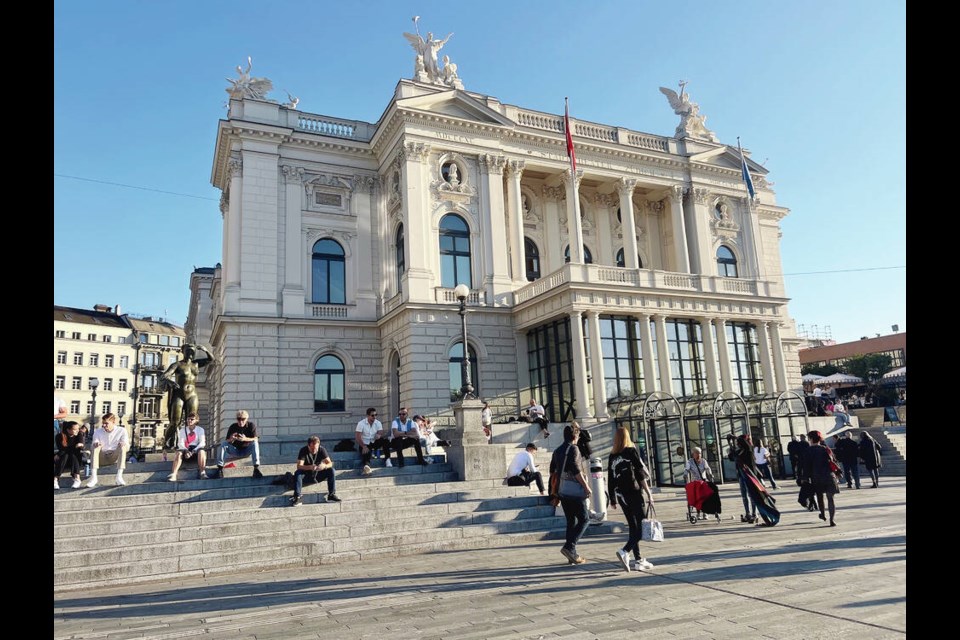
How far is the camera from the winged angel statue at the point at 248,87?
30.1 meters

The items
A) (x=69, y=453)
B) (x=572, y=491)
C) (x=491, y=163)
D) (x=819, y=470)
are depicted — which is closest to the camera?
(x=572, y=491)

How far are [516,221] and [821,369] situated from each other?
5125 cm

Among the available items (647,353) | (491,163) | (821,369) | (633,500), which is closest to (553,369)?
(647,353)

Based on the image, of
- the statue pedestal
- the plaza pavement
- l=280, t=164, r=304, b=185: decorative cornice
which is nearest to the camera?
the plaza pavement

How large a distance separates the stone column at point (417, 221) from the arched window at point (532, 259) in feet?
20.7

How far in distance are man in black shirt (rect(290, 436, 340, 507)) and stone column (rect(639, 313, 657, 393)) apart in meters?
17.5

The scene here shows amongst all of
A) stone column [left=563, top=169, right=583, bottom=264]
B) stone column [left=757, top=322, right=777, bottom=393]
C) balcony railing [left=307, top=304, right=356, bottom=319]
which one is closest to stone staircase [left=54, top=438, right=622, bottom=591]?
balcony railing [left=307, top=304, right=356, bottom=319]

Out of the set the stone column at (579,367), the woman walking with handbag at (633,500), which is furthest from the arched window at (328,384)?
the woman walking with handbag at (633,500)

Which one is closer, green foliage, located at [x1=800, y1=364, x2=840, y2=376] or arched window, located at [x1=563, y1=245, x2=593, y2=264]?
arched window, located at [x1=563, y1=245, x2=593, y2=264]

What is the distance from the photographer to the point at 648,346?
27.8 m

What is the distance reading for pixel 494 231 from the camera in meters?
30.2

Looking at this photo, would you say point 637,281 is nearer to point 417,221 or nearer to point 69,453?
point 417,221

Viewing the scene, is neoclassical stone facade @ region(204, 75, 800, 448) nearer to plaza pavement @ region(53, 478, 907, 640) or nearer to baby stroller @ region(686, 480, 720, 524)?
baby stroller @ region(686, 480, 720, 524)

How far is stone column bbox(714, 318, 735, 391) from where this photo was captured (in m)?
29.8
